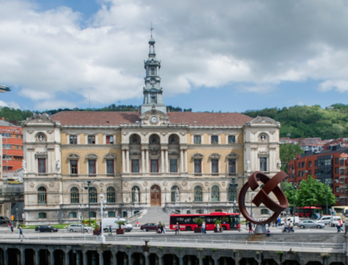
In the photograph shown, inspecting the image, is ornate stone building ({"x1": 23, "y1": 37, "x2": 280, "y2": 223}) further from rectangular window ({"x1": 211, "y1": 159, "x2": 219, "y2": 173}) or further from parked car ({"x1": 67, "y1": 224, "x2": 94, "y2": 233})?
parked car ({"x1": 67, "y1": 224, "x2": 94, "y2": 233})


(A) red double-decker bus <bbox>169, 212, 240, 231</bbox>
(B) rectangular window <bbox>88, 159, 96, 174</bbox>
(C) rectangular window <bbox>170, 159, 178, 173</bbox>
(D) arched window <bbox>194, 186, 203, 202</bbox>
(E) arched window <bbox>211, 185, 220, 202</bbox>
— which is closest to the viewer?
(A) red double-decker bus <bbox>169, 212, 240, 231</bbox>

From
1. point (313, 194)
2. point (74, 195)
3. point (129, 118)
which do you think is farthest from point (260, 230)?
point (313, 194)

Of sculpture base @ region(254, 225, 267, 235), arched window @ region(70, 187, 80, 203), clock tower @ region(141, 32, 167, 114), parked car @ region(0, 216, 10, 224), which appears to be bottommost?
parked car @ region(0, 216, 10, 224)

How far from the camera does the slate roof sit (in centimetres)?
9119

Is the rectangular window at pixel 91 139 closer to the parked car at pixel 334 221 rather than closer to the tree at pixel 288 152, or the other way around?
the parked car at pixel 334 221

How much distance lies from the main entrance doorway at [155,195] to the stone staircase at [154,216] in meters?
2.60

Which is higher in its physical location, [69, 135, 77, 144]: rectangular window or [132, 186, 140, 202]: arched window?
[69, 135, 77, 144]: rectangular window

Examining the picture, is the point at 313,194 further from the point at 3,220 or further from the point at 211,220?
the point at 3,220

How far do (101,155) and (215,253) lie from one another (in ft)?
162

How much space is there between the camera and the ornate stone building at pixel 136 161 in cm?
8619

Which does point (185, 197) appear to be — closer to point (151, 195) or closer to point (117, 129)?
point (151, 195)

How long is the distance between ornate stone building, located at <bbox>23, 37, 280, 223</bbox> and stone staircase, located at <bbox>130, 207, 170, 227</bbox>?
210 centimetres

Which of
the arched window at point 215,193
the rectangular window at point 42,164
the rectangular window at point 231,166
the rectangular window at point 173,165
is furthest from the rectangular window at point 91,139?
the rectangular window at point 231,166

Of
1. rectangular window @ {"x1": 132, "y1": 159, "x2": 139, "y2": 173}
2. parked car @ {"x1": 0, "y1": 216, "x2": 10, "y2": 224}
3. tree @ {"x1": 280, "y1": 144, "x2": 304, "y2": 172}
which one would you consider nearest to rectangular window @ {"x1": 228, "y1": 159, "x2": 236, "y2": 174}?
rectangular window @ {"x1": 132, "y1": 159, "x2": 139, "y2": 173}
